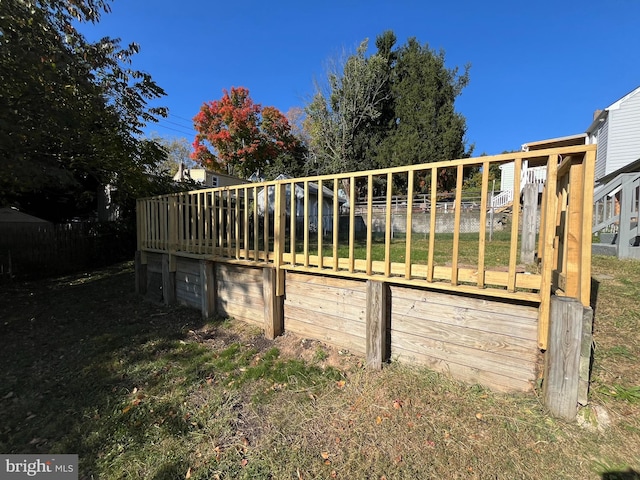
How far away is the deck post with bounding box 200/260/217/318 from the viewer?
4480mm

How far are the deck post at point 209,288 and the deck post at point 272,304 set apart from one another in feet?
4.02

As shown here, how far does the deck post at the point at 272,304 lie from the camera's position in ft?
11.8

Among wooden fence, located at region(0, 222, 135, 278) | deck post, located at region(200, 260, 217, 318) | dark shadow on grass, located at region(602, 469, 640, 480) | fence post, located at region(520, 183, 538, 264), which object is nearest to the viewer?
dark shadow on grass, located at region(602, 469, 640, 480)

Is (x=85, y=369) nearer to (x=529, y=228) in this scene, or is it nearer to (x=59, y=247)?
(x=529, y=228)

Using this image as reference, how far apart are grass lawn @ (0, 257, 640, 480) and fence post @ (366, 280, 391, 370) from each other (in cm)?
12

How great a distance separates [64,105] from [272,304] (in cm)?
583

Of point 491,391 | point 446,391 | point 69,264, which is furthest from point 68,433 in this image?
point 69,264

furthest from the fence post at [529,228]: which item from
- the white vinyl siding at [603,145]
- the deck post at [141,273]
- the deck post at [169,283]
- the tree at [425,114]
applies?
the tree at [425,114]

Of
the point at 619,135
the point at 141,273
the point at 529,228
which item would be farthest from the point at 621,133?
the point at 141,273

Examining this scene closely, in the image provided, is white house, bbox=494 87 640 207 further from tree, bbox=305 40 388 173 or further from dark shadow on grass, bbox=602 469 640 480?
dark shadow on grass, bbox=602 469 640 480

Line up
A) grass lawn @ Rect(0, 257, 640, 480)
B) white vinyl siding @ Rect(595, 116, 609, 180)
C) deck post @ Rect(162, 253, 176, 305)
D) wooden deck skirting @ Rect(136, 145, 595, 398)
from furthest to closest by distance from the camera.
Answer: white vinyl siding @ Rect(595, 116, 609, 180) < deck post @ Rect(162, 253, 176, 305) < wooden deck skirting @ Rect(136, 145, 595, 398) < grass lawn @ Rect(0, 257, 640, 480)

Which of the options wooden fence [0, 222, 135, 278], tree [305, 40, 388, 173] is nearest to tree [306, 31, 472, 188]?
tree [305, 40, 388, 173]

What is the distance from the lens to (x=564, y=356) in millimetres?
1986

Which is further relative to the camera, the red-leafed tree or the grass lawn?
the red-leafed tree
